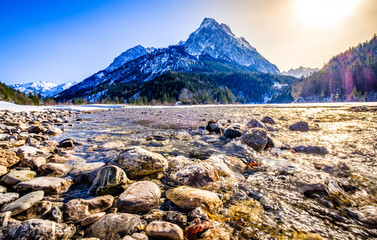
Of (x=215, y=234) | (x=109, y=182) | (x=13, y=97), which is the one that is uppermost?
(x=13, y=97)

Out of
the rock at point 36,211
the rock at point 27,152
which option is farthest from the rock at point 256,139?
the rock at point 27,152

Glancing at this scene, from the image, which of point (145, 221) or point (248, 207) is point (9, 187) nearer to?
point (145, 221)

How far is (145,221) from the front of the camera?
8.00ft

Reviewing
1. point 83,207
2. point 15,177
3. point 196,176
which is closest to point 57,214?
point 83,207

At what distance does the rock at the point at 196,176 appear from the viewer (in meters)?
3.64

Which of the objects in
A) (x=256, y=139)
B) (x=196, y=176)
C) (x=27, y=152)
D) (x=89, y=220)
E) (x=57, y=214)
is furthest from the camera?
(x=256, y=139)

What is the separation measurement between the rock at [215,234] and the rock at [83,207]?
1669 millimetres

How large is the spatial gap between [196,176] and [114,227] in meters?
1.96

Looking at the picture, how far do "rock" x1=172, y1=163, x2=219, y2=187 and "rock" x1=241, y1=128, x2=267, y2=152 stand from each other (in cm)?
310

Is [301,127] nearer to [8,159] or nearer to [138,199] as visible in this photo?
[138,199]

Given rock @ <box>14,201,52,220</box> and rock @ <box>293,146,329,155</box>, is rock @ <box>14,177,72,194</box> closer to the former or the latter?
rock @ <box>14,201,52,220</box>

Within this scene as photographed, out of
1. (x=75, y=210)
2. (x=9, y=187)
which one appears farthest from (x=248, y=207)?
(x=9, y=187)

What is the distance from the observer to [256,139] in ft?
21.4

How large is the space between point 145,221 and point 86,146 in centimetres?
551
